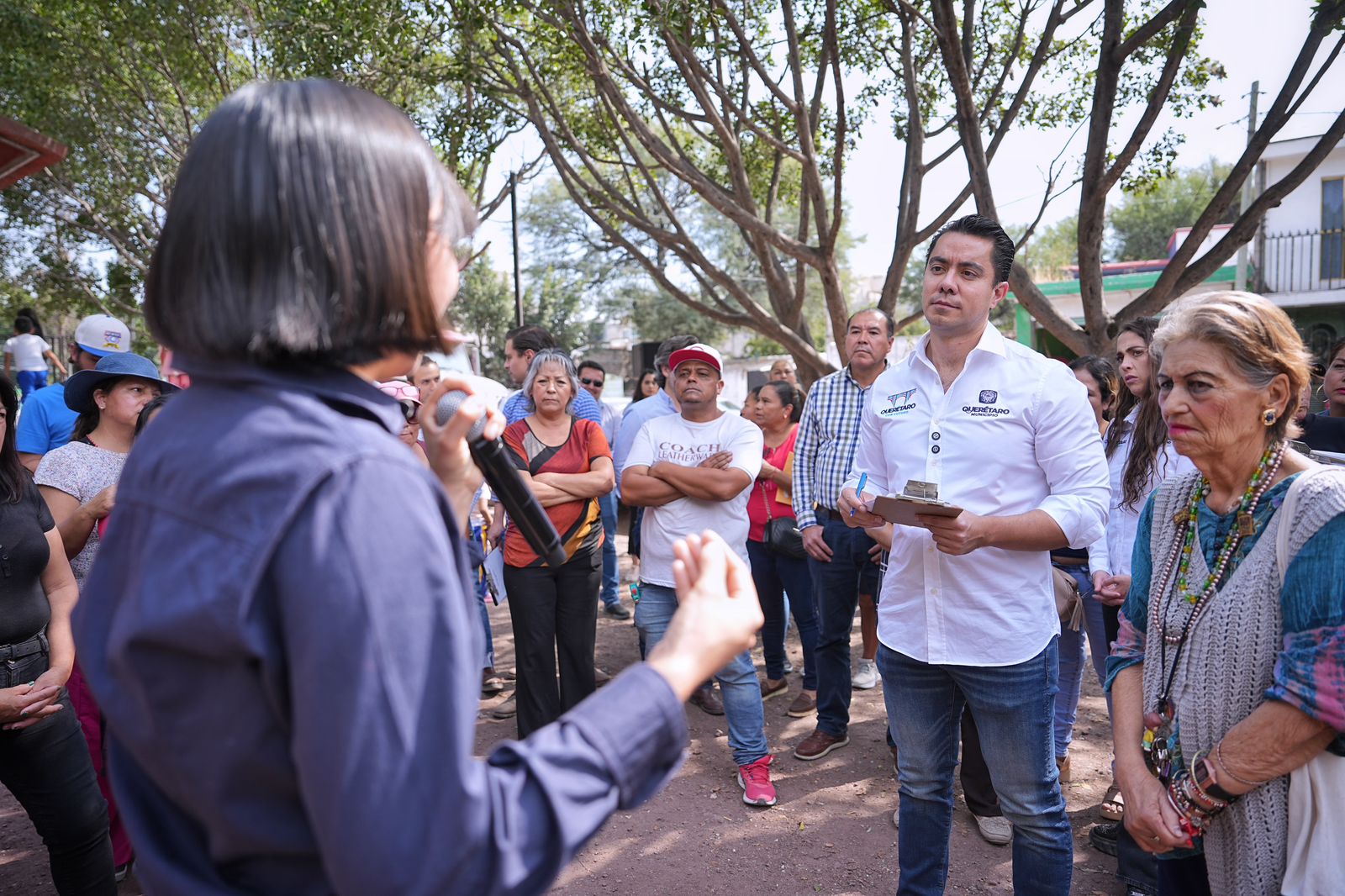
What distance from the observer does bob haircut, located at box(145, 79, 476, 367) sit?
0.96 meters

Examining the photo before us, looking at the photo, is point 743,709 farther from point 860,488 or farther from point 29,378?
point 29,378

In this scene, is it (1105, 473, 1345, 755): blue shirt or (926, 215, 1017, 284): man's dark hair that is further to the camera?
(926, 215, 1017, 284): man's dark hair

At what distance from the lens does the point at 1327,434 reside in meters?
4.61

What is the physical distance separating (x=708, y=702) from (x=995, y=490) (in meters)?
3.38

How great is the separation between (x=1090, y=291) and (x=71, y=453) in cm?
787

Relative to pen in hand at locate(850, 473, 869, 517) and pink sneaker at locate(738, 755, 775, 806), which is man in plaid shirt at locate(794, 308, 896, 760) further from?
pen in hand at locate(850, 473, 869, 517)

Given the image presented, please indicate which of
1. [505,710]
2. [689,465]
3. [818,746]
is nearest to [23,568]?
[689,465]

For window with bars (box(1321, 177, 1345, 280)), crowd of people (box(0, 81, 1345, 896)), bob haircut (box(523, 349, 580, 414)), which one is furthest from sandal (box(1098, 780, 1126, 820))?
window with bars (box(1321, 177, 1345, 280))

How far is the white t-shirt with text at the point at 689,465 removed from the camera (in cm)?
472

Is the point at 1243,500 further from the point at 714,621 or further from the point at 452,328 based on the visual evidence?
the point at 452,328

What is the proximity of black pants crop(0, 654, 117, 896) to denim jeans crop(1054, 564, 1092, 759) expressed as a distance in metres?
3.99

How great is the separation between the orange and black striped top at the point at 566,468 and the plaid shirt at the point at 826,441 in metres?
1.19

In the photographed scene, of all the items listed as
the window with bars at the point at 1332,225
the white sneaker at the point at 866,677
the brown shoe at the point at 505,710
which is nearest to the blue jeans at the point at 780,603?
the white sneaker at the point at 866,677

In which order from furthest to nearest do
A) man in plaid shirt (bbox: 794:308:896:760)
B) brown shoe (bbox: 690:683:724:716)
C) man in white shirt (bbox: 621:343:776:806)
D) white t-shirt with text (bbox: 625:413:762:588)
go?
brown shoe (bbox: 690:683:724:716) < man in plaid shirt (bbox: 794:308:896:760) < white t-shirt with text (bbox: 625:413:762:588) < man in white shirt (bbox: 621:343:776:806)
